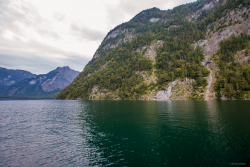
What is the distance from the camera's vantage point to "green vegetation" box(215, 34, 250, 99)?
107 meters

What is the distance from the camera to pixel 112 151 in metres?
17.3

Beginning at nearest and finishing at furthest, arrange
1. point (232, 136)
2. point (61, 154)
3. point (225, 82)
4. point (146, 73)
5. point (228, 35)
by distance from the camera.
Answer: point (61, 154)
point (232, 136)
point (225, 82)
point (228, 35)
point (146, 73)

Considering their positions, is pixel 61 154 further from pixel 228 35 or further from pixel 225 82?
pixel 228 35

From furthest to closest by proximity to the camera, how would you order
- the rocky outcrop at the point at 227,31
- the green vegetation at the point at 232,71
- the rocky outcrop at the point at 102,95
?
the rocky outcrop at the point at 102,95 < the rocky outcrop at the point at 227,31 < the green vegetation at the point at 232,71

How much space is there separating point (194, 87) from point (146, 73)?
223 ft

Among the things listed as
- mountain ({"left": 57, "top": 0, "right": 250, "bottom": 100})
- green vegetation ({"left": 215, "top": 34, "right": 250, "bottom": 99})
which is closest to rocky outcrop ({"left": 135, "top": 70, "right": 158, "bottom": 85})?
mountain ({"left": 57, "top": 0, "right": 250, "bottom": 100})

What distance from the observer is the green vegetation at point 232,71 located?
351 feet

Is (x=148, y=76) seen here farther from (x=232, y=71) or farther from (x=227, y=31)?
(x=227, y=31)

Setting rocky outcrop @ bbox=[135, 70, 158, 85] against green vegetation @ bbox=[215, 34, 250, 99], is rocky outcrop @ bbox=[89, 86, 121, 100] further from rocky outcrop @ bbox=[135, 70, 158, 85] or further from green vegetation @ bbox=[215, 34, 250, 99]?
green vegetation @ bbox=[215, 34, 250, 99]

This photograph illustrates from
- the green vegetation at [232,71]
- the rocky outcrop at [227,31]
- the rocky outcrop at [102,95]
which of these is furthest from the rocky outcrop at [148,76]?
the rocky outcrop at [227,31]

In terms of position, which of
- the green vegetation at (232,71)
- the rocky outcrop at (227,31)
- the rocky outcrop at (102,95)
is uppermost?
the rocky outcrop at (227,31)

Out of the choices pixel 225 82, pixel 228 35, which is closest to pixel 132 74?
pixel 225 82

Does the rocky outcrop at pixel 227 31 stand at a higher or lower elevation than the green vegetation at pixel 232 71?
higher

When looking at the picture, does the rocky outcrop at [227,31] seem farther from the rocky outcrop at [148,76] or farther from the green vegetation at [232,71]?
the rocky outcrop at [148,76]
